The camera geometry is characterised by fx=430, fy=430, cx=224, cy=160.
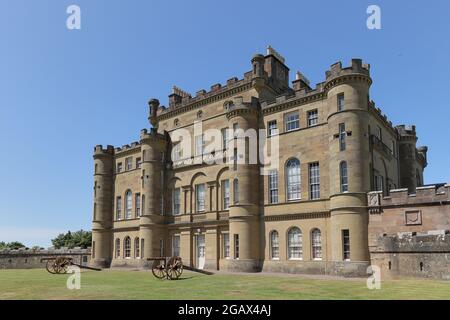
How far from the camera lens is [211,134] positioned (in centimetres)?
3909

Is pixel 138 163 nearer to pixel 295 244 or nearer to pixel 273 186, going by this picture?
pixel 273 186

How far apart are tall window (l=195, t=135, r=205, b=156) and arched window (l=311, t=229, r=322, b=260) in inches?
530

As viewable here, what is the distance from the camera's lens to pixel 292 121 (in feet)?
110

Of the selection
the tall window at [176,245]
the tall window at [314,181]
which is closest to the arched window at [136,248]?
the tall window at [176,245]

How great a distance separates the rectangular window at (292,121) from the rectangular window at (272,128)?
0.99 metres

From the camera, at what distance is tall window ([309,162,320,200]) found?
103 feet

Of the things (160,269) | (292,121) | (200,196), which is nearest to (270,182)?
(292,121)

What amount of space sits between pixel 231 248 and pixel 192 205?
288 inches

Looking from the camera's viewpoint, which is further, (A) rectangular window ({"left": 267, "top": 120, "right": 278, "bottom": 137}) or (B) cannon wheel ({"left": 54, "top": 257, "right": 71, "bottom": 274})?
(A) rectangular window ({"left": 267, "top": 120, "right": 278, "bottom": 137})

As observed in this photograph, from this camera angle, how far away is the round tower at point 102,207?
47.9 m

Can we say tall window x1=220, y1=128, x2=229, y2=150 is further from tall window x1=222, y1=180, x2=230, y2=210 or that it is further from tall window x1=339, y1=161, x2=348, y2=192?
tall window x1=339, y1=161, x2=348, y2=192

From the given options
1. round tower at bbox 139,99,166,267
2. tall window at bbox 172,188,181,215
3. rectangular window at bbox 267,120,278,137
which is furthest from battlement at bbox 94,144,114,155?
rectangular window at bbox 267,120,278,137

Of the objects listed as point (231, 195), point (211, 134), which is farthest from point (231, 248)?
point (211, 134)
